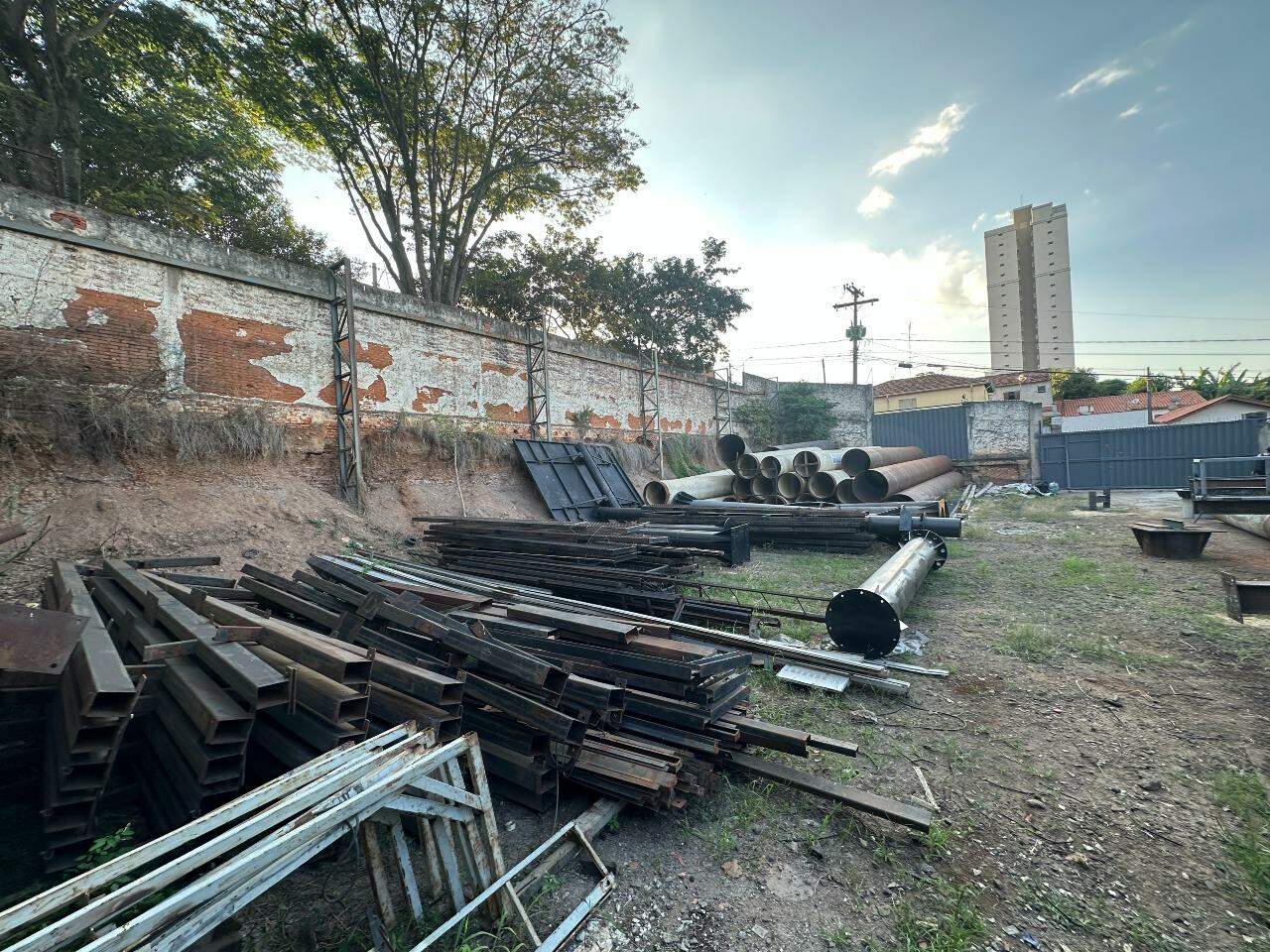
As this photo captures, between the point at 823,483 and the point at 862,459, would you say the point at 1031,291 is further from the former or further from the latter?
the point at 823,483

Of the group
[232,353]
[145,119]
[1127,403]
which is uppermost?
[145,119]

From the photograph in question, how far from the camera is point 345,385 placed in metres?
8.03

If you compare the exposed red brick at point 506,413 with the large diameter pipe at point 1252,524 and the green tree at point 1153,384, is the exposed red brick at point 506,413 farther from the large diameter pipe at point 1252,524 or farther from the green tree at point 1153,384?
the green tree at point 1153,384

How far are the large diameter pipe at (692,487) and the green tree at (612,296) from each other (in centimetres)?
1007

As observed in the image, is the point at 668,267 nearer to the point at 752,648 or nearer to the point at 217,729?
the point at 752,648

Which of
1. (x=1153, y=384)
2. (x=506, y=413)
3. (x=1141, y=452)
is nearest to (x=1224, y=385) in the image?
(x=1153, y=384)

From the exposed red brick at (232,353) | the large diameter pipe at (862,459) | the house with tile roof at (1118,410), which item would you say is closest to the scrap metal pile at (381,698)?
the exposed red brick at (232,353)

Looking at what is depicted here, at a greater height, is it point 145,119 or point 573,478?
point 145,119

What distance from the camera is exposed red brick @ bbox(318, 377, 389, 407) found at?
7852 millimetres

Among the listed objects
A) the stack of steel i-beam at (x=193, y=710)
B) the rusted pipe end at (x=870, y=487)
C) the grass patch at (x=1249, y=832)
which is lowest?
the grass patch at (x=1249, y=832)

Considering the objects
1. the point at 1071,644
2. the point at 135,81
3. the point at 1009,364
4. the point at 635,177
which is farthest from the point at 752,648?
the point at 1009,364

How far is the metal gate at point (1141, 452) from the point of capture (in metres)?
13.2

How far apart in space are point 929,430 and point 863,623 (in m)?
16.9

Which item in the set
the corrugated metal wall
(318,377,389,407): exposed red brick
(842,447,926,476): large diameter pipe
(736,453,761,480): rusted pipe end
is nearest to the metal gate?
the corrugated metal wall
